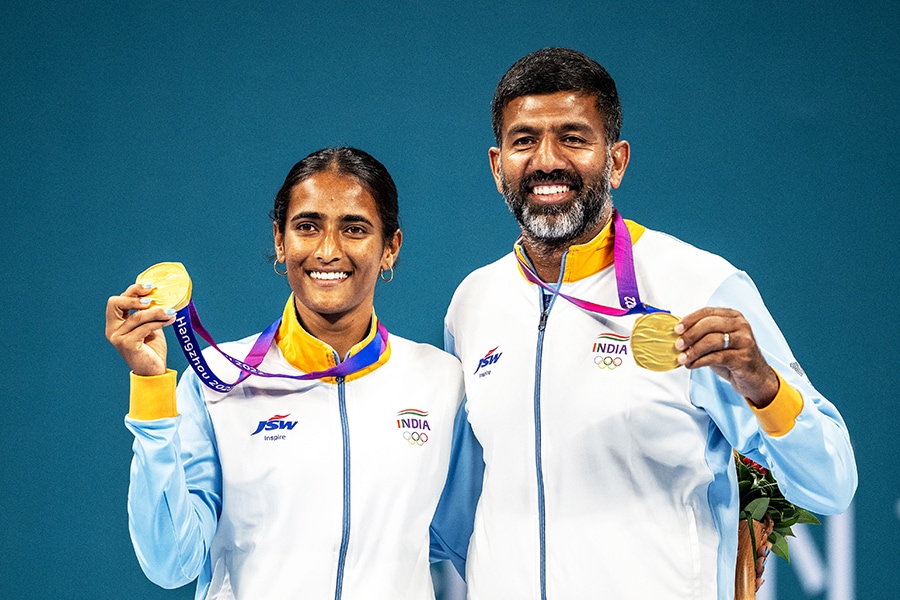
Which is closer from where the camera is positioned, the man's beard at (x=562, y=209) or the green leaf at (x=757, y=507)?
the man's beard at (x=562, y=209)

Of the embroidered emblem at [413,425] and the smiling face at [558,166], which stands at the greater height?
the smiling face at [558,166]

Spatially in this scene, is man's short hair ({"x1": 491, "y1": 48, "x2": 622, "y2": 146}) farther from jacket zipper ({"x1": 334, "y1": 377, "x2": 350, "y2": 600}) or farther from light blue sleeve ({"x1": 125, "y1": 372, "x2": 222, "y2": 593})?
light blue sleeve ({"x1": 125, "y1": 372, "x2": 222, "y2": 593})

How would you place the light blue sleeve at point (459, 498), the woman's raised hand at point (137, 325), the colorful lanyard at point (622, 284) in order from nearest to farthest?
the woman's raised hand at point (137, 325), the colorful lanyard at point (622, 284), the light blue sleeve at point (459, 498)

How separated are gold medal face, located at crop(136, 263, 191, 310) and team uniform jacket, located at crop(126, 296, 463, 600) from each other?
29 centimetres

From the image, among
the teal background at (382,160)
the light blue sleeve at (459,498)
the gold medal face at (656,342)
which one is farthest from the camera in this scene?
the teal background at (382,160)

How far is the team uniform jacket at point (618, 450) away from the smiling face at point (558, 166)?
92 mm

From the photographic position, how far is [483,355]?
7.57 feet

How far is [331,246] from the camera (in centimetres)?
216

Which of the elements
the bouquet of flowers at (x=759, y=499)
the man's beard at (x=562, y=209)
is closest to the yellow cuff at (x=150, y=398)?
the man's beard at (x=562, y=209)

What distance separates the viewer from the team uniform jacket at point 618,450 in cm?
203

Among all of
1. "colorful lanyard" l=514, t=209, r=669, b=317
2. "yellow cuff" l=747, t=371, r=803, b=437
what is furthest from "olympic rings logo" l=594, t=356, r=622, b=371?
"yellow cuff" l=747, t=371, r=803, b=437

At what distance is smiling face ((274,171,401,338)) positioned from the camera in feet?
7.12

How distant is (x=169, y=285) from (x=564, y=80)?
973mm

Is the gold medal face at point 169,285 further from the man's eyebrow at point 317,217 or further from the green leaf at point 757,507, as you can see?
the green leaf at point 757,507
